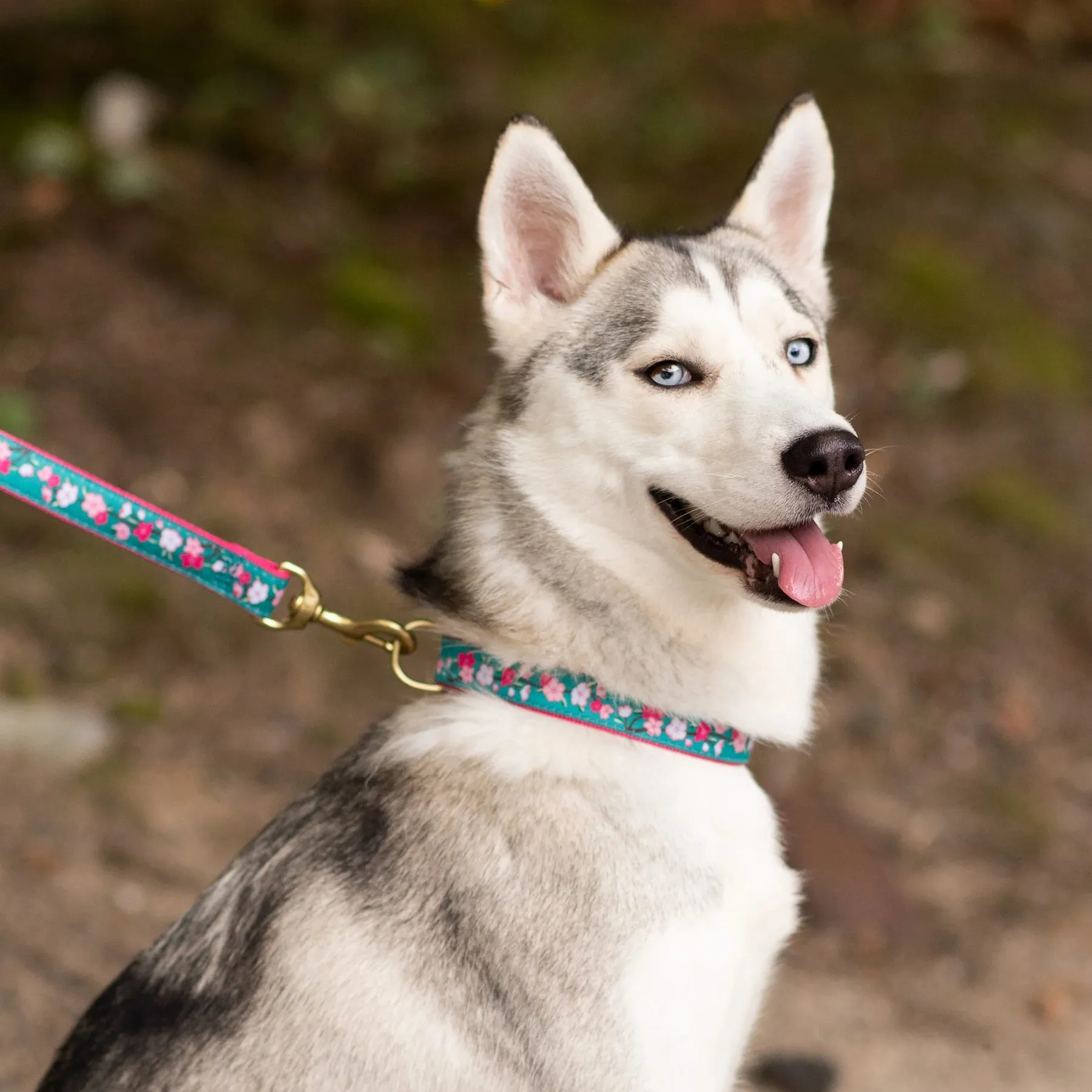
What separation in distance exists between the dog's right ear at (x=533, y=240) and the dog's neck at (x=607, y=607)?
0.40m

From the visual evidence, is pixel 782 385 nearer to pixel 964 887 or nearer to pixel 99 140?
pixel 964 887

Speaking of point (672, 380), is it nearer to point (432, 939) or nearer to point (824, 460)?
point (824, 460)

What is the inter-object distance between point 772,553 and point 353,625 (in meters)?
1.01

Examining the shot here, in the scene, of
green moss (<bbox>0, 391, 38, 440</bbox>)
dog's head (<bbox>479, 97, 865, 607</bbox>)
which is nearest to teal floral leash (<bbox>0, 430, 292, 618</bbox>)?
dog's head (<bbox>479, 97, 865, 607</bbox>)

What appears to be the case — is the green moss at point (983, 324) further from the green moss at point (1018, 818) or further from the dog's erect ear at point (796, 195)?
the dog's erect ear at point (796, 195)

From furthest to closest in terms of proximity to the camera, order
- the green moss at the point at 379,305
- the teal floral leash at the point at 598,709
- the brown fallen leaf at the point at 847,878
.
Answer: the green moss at the point at 379,305 → the brown fallen leaf at the point at 847,878 → the teal floral leash at the point at 598,709

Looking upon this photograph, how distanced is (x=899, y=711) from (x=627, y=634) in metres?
3.78

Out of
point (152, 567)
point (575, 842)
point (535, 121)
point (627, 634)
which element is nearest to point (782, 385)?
point (627, 634)

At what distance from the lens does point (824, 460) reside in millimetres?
2418

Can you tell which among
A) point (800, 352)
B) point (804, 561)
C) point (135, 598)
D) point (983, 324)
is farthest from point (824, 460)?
point (983, 324)

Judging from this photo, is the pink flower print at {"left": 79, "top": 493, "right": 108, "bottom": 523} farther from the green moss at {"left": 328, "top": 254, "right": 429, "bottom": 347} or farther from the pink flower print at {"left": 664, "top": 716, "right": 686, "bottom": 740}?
the green moss at {"left": 328, "top": 254, "right": 429, "bottom": 347}

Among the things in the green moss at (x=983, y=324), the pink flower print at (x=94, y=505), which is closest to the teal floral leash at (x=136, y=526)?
the pink flower print at (x=94, y=505)

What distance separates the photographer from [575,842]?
2395 mm

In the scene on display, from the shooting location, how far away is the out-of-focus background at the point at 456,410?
15.8ft
